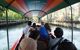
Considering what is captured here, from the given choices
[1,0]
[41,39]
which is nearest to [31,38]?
[41,39]

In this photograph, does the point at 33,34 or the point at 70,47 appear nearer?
the point at 70,47

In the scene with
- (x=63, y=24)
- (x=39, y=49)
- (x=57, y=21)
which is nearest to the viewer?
(x=39, y=49)

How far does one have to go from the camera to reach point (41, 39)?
18.4 ft

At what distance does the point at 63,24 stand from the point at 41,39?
33786mm

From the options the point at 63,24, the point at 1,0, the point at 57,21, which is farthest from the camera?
the point at 57,21

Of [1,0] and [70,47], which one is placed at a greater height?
[1,0]

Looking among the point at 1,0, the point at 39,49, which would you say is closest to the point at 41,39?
the point at 39,49

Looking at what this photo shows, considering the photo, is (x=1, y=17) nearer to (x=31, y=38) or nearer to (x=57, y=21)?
(x=57, y=21)

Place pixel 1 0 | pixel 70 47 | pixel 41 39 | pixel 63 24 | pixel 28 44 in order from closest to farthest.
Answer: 1. pixel 70 47
2. pixel 28 44
3. pixel 41 39
4. pixel 1 0
5. pixel 63 24

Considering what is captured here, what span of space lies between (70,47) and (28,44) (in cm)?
85

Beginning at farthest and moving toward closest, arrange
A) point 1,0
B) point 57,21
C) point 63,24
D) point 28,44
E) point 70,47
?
1. point 57,21
2. point 63,24
3. point 1,0
4. point 28,44
5. point 70,47

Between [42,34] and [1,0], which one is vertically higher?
[1,0]

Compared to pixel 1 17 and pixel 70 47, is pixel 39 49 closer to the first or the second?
pixel 70 47

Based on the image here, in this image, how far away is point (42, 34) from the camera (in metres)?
5.71
